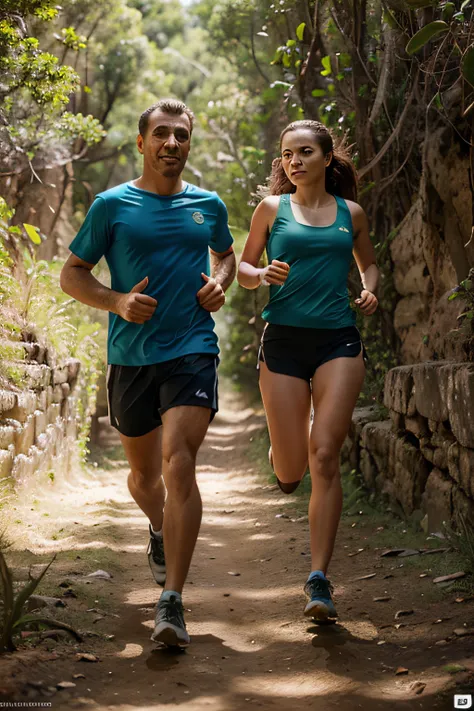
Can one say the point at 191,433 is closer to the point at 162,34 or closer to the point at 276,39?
the point at 276,39

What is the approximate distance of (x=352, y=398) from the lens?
14.2ft

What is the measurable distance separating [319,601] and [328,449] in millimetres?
699

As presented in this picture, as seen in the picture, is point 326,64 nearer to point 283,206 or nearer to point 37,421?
point 283,206

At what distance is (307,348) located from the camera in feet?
14.6

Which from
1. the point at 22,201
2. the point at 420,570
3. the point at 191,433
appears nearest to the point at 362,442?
the point at 420,570

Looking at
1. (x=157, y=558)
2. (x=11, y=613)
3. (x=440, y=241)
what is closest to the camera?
(x=11, y=613)

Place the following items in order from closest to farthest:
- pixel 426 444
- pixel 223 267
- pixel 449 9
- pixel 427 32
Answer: pixel 223 267, pixel 427 32, pixel 449 9, pixel 426 444

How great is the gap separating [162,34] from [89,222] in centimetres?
2789

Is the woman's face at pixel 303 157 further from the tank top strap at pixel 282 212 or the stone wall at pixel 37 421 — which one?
the stone wall at pixel 37 421

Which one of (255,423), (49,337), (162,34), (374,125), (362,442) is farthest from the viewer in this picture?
(162,34)

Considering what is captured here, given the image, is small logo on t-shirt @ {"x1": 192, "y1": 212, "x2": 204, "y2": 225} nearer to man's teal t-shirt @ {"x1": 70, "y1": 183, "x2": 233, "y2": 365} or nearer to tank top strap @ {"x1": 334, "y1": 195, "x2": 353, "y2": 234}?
man's teal t-shirt @ {"x1": 70, "y1": 183, "x2": 233, "y2": 365}

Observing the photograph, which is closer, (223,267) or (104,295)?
(104,295)

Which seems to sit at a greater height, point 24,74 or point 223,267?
point 24,74

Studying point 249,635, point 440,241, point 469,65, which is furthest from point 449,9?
point 249,635
